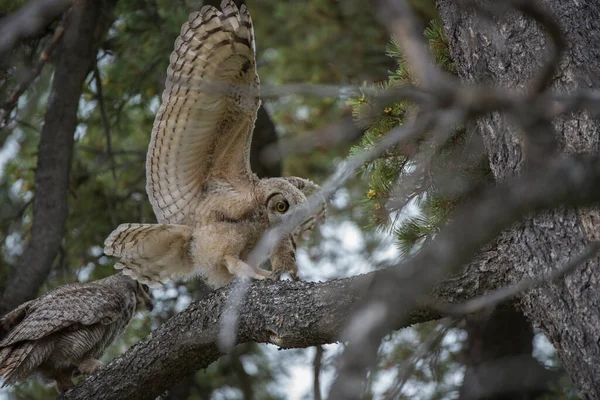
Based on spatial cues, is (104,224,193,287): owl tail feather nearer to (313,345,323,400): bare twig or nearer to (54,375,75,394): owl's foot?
(54,375,75,394): owl's foot

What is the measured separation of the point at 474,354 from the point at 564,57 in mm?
2799

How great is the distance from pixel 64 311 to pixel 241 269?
3.82ft

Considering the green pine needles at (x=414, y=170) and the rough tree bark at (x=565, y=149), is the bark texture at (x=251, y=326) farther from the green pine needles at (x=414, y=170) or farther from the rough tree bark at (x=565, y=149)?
the green pine needles at (x=414, y=170)

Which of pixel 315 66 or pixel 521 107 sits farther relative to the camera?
pixel 315 66

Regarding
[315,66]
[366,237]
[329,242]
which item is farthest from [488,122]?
[315,66]

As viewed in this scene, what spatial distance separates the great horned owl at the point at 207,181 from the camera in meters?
4.21

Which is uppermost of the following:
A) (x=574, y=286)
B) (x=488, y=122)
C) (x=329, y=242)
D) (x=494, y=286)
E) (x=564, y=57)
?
(x=564, y=57)

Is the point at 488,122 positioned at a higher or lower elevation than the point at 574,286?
higher

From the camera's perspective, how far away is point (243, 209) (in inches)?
178

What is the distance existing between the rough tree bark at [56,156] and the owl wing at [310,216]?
5.30 feet

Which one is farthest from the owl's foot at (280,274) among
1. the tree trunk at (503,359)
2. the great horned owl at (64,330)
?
the great horned owl at (64,330)

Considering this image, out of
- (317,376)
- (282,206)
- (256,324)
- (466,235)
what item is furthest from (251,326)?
(466,235)

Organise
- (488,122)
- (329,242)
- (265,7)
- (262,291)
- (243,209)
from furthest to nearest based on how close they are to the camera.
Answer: (265,7)
(329,242)
(243,209)
(262,291)
(488,122)

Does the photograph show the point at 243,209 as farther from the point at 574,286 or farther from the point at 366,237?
the point at 366,237
